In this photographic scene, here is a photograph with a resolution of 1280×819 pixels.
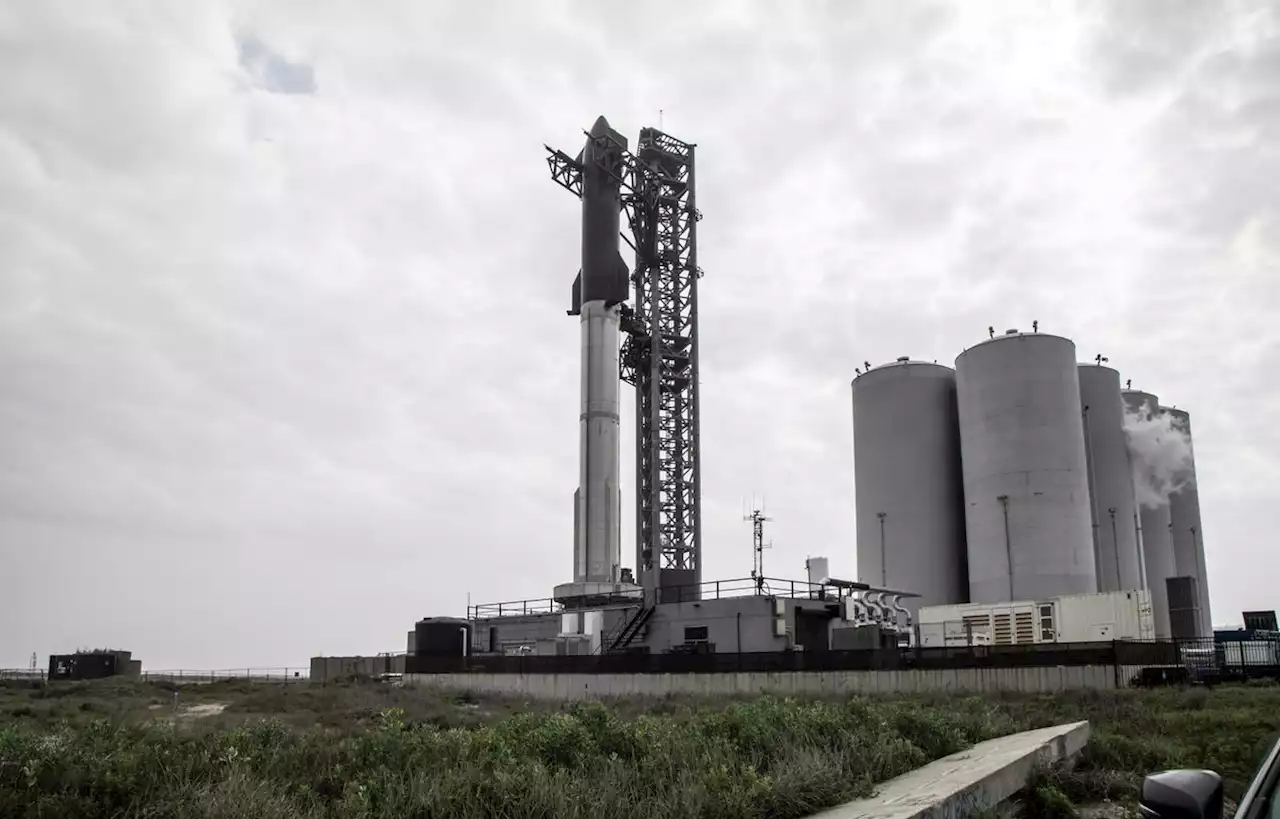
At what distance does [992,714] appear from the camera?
1658cm

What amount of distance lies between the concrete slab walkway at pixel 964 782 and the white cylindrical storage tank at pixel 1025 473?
39762 millimetres

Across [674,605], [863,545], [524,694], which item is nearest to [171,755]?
[524,694]

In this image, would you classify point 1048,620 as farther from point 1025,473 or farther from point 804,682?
point 804,682

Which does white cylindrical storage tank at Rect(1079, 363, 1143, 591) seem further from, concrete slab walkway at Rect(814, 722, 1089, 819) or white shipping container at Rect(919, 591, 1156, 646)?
concrete slab walkway at Rect(814, 722, 1089, 819)

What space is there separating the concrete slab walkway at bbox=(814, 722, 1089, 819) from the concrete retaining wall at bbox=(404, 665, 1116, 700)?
1663 centimetres

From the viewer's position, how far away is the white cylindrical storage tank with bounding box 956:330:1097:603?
50000mm

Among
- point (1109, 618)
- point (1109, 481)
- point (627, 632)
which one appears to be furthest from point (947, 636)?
point (1109, 481)

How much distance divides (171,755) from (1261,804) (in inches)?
311

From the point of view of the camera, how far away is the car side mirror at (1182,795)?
3.51 metres

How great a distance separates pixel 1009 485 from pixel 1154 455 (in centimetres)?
1969

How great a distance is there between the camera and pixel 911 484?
56562mm

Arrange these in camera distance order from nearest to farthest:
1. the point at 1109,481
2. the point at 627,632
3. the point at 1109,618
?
the point at 1109,618
the point at 627,632
the point at 1109,481

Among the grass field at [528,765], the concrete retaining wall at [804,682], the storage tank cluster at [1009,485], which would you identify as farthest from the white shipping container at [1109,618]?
the grass field at [528,765]

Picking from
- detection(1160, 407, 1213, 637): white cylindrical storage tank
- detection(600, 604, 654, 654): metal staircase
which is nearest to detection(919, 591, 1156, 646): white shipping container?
detection(600, 604, 654, 654): metal staircase
